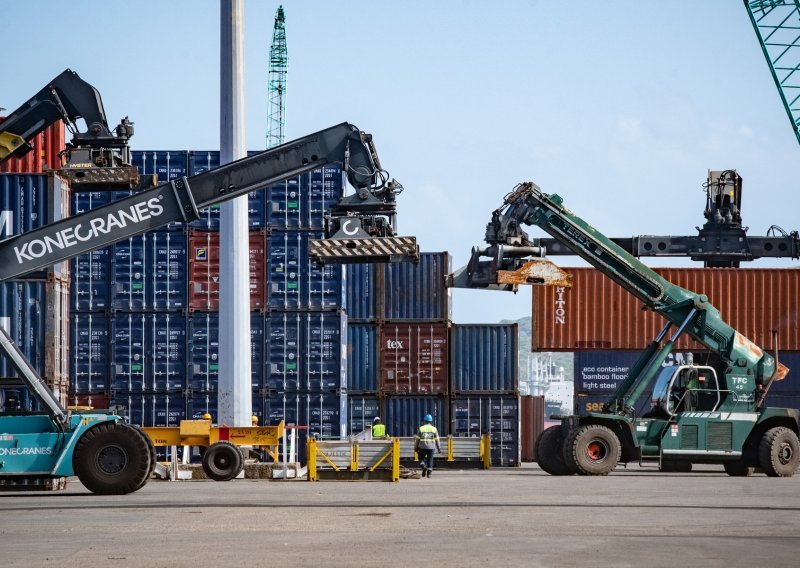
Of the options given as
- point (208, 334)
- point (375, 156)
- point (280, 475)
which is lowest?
point (280, 475)

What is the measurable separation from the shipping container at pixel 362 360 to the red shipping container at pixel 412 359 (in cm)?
24

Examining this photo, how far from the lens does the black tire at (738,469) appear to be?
30.1 metres

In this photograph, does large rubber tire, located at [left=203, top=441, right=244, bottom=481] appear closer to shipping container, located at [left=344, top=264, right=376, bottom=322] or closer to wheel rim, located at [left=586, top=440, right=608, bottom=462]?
wheel rim, located at [left=586, top=440, right=608, bottom=462]

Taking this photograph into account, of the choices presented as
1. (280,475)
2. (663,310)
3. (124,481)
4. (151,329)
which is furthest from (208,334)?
(124,481)

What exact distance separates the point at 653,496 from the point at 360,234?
6.36 metres

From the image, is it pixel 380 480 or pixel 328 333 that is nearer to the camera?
pixel 380 480

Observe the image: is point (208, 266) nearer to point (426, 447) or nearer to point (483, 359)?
point (483, 359)

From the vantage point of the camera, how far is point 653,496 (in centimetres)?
2102

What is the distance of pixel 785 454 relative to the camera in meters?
29.3

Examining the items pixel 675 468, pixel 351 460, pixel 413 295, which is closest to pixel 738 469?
pixel 675 468

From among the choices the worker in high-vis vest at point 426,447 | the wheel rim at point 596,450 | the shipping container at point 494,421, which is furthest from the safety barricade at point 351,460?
the shipping container at point 494,421

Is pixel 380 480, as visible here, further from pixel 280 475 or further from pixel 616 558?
pixel 616 558

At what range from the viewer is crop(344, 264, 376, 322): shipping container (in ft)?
133

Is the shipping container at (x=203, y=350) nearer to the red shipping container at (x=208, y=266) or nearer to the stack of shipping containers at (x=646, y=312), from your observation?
the red shipping container at (x=208, y=266)
